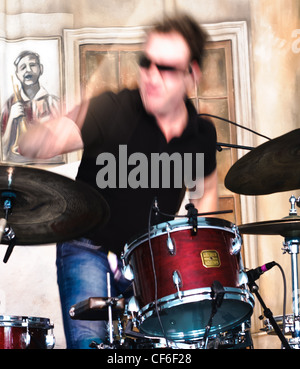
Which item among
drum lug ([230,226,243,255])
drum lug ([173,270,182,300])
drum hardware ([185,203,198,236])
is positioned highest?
drum hardware ([185,203,198,236])

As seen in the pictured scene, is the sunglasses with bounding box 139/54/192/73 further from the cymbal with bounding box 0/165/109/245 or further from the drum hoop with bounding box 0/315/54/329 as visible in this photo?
the drum hoop with bounding box 0/315/54/329

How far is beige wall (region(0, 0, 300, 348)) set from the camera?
4070mm

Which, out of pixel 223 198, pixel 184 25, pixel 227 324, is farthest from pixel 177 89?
pixel 223 198

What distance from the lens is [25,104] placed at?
4.10m

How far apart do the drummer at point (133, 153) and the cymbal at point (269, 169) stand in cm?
32

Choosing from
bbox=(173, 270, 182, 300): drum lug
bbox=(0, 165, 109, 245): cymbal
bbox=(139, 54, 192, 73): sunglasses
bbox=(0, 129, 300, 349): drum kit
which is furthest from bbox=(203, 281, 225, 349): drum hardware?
bbox=(139, 54, 192, 73): sunglasses

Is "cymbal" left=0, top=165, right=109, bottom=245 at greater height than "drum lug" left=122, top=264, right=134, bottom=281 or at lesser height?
greater

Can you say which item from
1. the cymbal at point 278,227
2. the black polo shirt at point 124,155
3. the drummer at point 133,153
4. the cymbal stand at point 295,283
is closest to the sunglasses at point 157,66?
the drummer at point 133,153

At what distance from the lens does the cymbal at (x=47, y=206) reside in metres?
2.11

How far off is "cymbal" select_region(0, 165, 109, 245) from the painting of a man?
5.44 ft

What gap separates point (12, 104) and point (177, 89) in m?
1.57

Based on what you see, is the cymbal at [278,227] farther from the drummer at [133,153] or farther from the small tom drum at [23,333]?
the small tom drum at [23,333]

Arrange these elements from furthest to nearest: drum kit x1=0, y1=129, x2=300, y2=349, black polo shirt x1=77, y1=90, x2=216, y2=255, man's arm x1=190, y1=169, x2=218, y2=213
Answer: man's arm x1=190, y1=169, x2=218, y2=213
black polo shirt x1=77, y1=90, x2=216, y2=255
drum kit x1=0, y1=129, x2=300, y2=349

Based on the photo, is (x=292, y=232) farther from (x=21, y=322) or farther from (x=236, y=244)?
(x=21, y=322)
